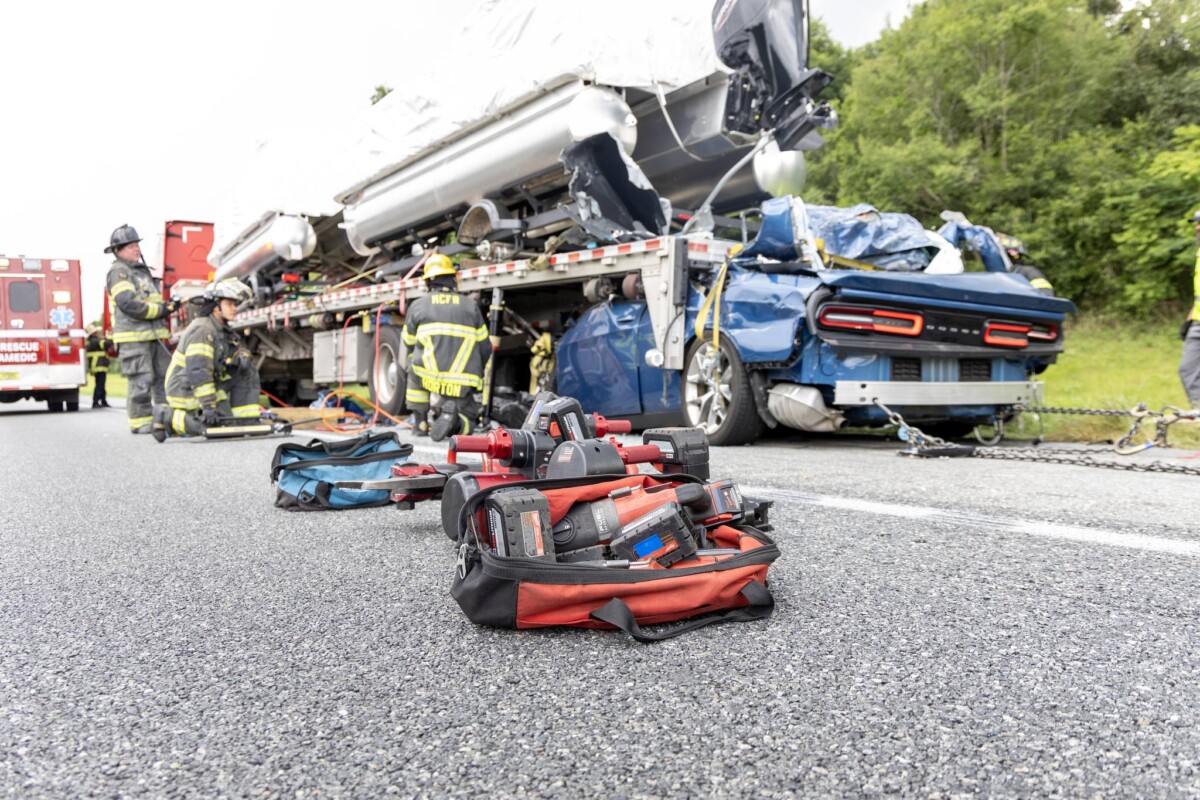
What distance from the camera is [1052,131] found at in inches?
679

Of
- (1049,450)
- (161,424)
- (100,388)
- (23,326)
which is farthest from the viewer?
(100,388)

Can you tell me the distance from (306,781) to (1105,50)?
21563 mm

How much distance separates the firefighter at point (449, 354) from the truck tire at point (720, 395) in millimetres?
1580

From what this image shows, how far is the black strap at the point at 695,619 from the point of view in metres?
1.76

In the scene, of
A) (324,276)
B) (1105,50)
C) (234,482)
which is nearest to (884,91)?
(1105,50)

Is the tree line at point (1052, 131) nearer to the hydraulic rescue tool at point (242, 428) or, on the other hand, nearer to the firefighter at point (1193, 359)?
the firefighter at point (1193, 359)

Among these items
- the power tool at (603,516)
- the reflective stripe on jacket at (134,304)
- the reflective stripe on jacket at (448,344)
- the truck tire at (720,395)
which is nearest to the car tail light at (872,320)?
the truck tire at (720,395)

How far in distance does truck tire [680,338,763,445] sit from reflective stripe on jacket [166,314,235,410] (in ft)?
13.8

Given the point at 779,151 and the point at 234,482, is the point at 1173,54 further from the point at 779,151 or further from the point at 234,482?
the point at 234,482

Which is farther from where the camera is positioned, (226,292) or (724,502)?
(226,292)

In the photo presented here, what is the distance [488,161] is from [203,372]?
3062mm

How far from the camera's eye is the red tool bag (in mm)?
1810

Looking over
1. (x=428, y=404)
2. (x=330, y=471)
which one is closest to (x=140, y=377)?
(x=428, y=404)

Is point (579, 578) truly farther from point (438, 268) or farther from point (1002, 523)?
point (438, 268)
